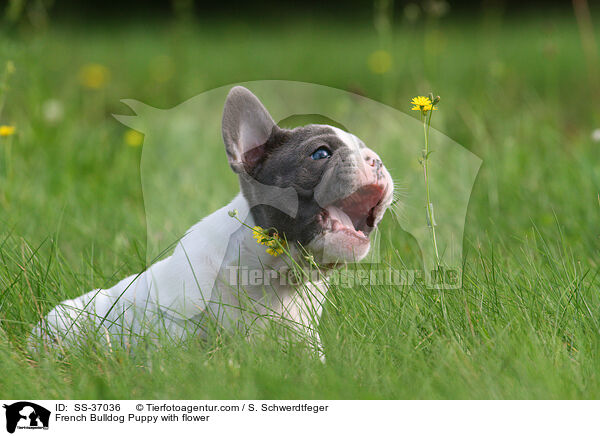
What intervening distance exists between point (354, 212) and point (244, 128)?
1.49ft

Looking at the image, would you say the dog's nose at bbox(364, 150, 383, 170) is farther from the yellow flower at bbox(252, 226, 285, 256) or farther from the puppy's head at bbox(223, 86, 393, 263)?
the yellow flower at bbox(252, 226, 285, 256)

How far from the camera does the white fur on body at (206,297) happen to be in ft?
7.64

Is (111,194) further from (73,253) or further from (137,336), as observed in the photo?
(137,336)

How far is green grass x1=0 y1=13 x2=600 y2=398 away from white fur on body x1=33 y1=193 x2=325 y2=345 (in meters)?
0.09

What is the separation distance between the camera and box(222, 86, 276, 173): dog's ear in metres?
2.35

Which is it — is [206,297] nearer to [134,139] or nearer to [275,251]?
[275,251]

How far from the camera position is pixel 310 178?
7.54 feet

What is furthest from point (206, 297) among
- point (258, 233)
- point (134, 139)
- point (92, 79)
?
point (92, 79)

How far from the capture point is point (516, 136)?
4.87 metres

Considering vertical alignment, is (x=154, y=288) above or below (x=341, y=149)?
below
